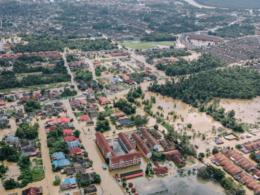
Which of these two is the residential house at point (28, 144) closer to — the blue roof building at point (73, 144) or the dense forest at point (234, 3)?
the blue roof building at point (73, 144)

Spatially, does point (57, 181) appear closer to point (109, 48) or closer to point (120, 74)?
point (120, 74)

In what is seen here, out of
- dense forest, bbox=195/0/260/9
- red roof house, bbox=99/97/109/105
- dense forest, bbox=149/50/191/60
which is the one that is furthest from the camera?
dense forest, bbox=195/0/260/9

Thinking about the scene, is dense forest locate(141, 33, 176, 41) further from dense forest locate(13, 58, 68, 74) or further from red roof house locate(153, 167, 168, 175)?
red roof house locate(153, 167, 168, 175)

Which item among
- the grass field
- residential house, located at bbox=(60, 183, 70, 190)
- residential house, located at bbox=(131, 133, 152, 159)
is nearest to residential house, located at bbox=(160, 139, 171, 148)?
residential house, located at bbox=(131, 133, 152, 159)

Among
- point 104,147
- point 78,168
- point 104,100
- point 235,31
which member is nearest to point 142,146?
point 104,147

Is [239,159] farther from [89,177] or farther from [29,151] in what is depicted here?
[29,151]

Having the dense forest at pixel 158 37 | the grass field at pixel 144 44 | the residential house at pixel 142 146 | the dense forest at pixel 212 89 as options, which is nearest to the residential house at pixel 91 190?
the residential house at pixel 142 146

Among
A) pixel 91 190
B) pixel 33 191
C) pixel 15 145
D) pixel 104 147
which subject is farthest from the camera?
pixel 15 145
